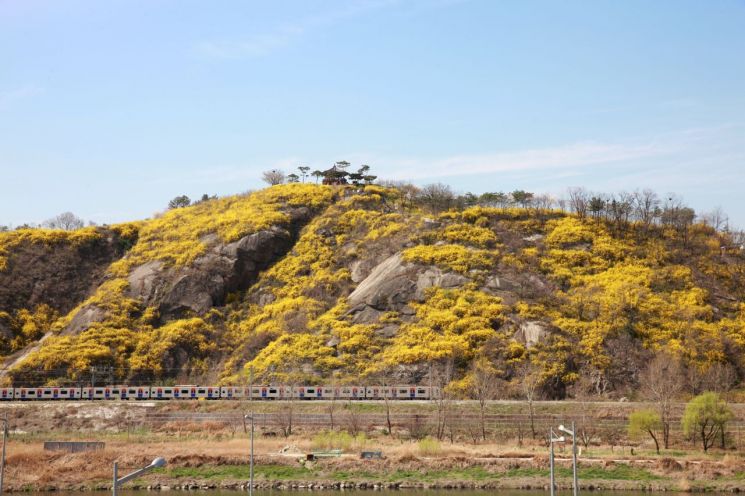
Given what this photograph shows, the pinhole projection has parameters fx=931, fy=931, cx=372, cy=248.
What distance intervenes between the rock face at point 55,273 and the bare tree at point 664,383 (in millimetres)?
74117

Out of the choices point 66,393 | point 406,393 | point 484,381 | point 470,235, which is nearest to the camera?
point 484,381

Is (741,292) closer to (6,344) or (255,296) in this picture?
(255,296)

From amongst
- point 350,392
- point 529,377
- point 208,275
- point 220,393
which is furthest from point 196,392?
point 529,377

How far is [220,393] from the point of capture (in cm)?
9312

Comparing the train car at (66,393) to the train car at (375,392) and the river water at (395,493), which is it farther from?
the river water at (395,493)

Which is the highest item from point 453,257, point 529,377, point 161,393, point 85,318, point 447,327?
point 453,257

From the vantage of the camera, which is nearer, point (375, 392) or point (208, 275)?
point (375, 392)

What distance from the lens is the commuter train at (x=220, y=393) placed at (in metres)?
88.4

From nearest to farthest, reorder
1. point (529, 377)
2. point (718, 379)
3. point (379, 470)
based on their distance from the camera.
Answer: point (379, 470), point (718, 379), point (529, 377)

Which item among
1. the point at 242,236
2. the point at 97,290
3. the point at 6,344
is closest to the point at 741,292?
the point at 242,236

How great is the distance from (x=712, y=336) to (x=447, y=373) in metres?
27.2

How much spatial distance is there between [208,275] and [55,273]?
2272 cm

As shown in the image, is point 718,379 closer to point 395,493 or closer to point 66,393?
point 395,493

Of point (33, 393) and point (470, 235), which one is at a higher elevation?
point (470, 235)
